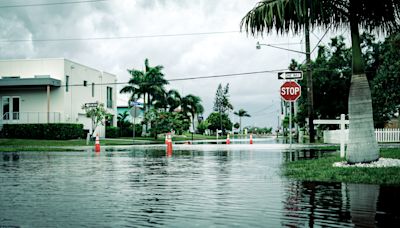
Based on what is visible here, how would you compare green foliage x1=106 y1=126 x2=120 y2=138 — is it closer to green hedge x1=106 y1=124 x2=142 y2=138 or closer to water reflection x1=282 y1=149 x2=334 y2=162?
green hedge x1=106 y1=124 x2=142 y2=138

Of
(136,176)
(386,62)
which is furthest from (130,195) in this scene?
(386,62)

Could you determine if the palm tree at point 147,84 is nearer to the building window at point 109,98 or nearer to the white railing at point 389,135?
the building window at point 109,98

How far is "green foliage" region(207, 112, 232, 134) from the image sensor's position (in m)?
106

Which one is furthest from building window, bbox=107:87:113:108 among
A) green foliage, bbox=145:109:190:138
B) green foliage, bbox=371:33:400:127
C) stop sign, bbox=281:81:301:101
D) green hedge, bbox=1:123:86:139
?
stop sign, bbox=281:81:301:101

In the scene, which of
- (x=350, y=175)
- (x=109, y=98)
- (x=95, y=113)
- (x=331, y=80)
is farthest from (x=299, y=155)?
(x=109, y=98)

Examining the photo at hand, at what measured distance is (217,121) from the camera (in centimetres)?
10562

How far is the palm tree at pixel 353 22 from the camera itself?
1129 cm

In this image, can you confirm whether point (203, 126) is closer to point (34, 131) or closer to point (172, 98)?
point (172, 98)

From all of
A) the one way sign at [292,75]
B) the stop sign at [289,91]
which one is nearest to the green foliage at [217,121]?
the stop sign at [289,91]

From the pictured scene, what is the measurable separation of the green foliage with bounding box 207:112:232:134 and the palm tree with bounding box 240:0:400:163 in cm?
9239

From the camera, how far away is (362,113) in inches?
446

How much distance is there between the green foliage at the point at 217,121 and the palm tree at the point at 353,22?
92389 millimetres

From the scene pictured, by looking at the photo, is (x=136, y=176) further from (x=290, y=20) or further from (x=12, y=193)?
(x=290, y=20)

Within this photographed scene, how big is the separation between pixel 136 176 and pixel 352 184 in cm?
513
